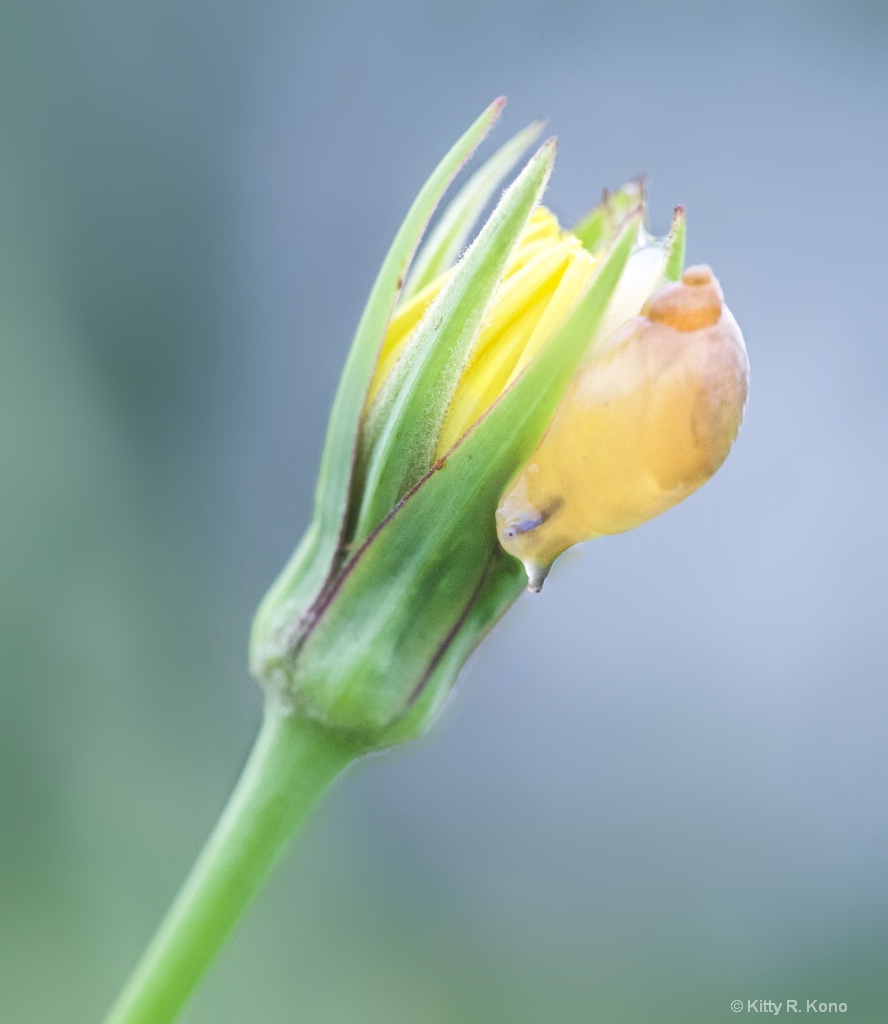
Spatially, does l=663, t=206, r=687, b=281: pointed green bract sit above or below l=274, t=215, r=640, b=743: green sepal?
above

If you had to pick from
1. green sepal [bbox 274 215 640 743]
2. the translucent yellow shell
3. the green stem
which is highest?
the translucent yellow shell

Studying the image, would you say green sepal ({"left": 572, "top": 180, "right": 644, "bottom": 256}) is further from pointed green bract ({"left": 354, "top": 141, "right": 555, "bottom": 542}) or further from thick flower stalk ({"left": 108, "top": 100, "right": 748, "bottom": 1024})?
pointed green bract ({"left": 354, "top": 141, "right": 555, "bottom": 542})

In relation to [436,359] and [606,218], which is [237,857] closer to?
[436,359]

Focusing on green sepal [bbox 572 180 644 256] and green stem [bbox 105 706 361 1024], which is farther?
green sepal [bbox 572 180 644 256]

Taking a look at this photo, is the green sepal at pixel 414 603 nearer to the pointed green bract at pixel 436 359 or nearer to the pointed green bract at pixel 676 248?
the pointed green bract at pixel 436 359

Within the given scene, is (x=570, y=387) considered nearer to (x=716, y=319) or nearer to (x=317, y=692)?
(x=716, y=319)

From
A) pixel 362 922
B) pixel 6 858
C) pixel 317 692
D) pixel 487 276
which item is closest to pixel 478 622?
pixel 317 692

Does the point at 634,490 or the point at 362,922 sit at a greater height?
the point at 634,490

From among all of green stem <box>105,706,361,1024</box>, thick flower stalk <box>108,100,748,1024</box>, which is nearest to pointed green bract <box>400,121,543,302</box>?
thick flower stalk <box>108,100,748,1024</box>
